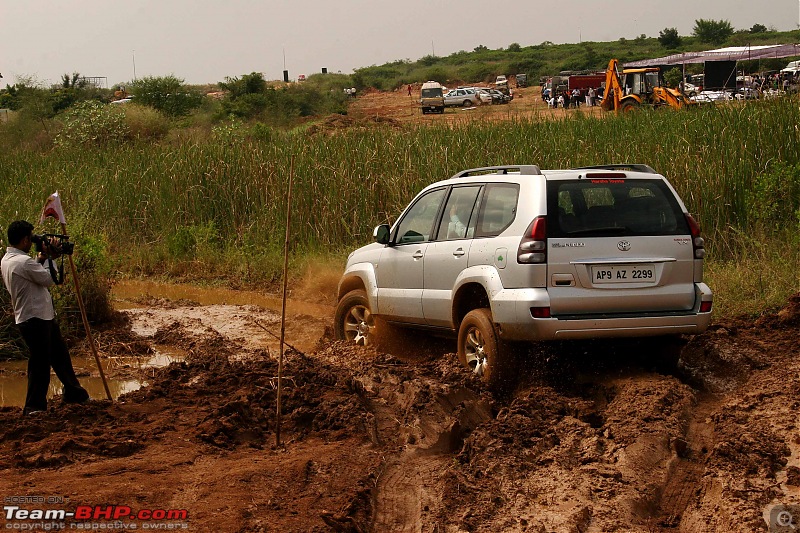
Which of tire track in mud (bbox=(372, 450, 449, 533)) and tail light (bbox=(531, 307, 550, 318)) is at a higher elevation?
tail light (bbox=(531, 307, 550, 318))

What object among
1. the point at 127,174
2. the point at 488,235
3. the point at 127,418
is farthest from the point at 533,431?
the point at 127,174

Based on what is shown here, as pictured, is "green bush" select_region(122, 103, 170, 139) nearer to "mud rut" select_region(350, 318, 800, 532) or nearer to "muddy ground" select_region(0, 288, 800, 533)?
"muddy ground" select_region(0, 288, 800, 533)

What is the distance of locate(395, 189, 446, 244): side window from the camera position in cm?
915

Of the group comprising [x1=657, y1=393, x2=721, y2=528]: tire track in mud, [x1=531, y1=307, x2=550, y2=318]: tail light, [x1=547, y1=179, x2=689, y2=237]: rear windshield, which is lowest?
[x1=657, y1=393, x2=721, y2=528]: tire track in mud

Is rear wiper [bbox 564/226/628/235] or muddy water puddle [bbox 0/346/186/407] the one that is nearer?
rear wiper [bbox 564/226/628/235]

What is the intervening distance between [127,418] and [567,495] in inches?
143

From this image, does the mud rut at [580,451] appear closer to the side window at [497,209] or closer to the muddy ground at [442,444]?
the muddy ground at [442,444]

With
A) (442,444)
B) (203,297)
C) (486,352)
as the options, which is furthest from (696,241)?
(203,297)

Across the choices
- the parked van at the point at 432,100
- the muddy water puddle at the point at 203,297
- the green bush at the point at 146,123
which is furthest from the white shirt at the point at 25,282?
the parked van at the point at 432,100

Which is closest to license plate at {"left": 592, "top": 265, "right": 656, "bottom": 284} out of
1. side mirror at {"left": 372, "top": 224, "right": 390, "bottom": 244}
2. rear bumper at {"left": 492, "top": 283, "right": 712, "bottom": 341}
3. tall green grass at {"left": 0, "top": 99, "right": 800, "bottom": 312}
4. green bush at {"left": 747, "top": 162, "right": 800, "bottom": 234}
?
rear bumper at {"left": 492, "top": 283, "right": 712, "bottom": 341}

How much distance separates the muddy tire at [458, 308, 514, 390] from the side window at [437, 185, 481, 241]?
0.83m

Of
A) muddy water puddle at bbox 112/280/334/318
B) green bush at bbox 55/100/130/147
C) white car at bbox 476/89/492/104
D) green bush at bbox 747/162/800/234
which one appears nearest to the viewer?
green bush at bbox 747/162/800/234

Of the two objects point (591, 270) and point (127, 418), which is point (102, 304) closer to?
point (127, 418)

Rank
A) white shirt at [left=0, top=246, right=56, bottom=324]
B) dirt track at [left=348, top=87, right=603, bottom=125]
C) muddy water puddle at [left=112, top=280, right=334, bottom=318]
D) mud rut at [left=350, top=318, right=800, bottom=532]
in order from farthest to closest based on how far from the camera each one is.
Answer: dirt track at [left=348, top=87, right=603, bottom=125] → muddy water puddle at [left=112, top=280, right=334, bottom=318] → white shirt at [left=0, top=246, right=56, bottom=324] → mud rut at [left=350, top=318, right=800, bottom=532]
